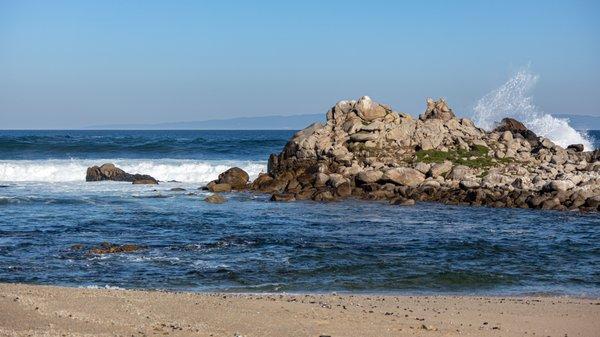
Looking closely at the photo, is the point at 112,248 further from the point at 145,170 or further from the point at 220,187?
the point at 145,170

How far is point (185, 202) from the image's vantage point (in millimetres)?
37344

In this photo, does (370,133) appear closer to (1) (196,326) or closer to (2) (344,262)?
(2) (344,262)

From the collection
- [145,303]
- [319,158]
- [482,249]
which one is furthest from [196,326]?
[319,158]

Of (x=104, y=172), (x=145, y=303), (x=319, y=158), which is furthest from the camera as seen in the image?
(x=104, y=172)

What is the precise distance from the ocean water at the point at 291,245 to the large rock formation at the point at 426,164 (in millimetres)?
1911

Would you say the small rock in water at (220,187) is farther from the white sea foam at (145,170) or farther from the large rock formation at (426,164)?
the white sea foam at (145,170)

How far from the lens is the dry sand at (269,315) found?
40.5 ft

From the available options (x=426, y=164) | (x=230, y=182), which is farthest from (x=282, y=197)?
(x=426, y=164)

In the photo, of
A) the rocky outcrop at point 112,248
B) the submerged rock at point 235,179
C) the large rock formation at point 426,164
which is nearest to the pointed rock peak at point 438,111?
the large rock formation at point 426,164

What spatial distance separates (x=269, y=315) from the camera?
1367cm

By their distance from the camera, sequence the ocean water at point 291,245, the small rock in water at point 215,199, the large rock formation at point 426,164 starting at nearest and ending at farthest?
the ocean water at point 291,245 < the large rock formation at point 426,164 < the small rock in water at point 215,199

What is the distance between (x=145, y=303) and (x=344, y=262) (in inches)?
333

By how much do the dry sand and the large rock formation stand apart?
19.4 m

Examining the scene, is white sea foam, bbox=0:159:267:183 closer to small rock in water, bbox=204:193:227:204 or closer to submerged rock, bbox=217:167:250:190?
submerged rock, bbox=217:167:250:190
